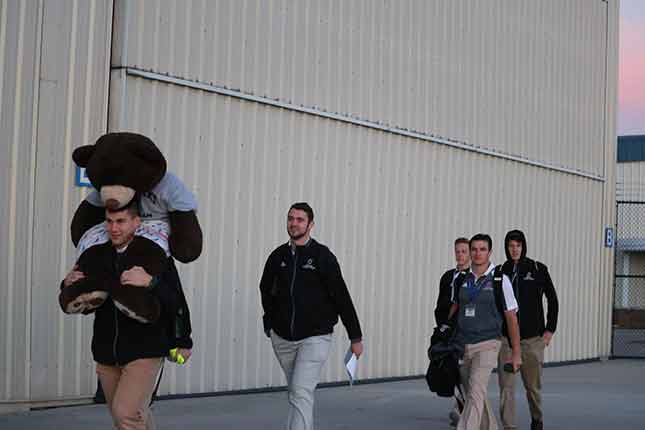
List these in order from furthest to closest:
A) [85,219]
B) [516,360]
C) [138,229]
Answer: [516,360] < [85,219] < [138,229]

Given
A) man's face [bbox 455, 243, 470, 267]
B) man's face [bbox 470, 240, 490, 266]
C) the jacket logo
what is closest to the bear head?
the jacket logo

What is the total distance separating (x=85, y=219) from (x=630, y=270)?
38.8 metres

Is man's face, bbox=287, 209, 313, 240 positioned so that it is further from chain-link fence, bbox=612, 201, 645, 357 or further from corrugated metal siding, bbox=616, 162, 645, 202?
corrugated metal siding, bbox=616, 162, 645, 202

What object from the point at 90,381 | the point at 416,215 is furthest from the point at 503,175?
the point at 90,381

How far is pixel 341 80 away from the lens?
15617 millimetres

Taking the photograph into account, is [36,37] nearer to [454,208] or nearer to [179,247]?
[179,247]

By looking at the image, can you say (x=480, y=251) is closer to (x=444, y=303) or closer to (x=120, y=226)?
(x=444, y=303)

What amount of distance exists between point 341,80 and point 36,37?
501cm

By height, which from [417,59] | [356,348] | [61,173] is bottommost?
[356,348]

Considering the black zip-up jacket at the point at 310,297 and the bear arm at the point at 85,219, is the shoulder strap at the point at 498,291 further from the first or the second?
the bear arm at the point at 85,219

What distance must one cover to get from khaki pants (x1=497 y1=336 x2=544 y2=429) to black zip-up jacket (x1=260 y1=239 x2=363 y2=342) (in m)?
2.49

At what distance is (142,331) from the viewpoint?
6621mm

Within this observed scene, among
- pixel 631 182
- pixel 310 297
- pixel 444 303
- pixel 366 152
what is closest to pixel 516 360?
pixel 444 303

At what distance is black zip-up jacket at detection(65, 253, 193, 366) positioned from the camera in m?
6.60
